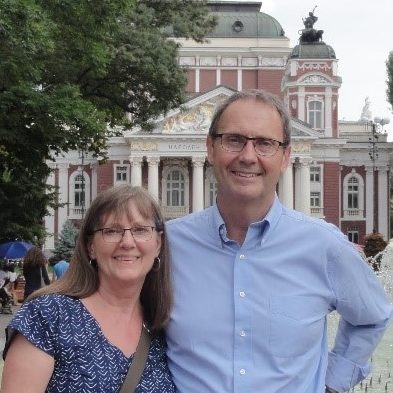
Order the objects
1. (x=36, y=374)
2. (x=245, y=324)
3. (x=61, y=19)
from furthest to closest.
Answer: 1. (x=61, y=19)
2. (x=245, y=324)
3. (x=36, y=374)

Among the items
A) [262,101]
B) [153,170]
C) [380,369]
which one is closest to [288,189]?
[153,170]

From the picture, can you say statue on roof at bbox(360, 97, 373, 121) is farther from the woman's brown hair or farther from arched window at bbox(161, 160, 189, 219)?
the woman's brown hair

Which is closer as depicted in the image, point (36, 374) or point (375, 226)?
point (36, 374)

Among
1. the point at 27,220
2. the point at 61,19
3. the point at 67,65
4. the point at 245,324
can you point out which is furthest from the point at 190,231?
the point at 27,220

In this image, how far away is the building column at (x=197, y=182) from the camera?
5400 cm

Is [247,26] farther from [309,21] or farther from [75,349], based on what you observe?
[75,349]

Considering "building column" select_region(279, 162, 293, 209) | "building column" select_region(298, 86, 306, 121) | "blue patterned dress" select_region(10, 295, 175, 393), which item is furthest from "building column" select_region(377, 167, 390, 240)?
"blue patterned dress" select_region(10, 295, 175, 393)

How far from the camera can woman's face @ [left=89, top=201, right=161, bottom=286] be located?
9.21 feet

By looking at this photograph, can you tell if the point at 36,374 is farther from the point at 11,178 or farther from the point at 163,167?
the point at 163,167

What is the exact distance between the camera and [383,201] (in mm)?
55531

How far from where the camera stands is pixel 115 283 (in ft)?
9.27

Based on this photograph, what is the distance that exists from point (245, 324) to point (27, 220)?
20715mm

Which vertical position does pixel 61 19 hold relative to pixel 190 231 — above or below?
above

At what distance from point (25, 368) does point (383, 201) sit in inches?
2130
